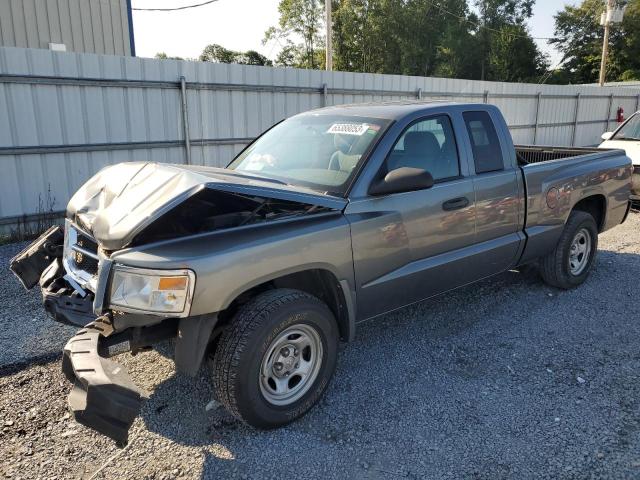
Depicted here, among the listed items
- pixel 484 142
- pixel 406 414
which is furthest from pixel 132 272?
pixel 484 142

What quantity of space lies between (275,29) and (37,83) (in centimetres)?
5206

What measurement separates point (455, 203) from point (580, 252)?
7.85 feet

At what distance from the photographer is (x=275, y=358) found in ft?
10.2

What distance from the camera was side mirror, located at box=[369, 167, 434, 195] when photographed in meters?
3.43

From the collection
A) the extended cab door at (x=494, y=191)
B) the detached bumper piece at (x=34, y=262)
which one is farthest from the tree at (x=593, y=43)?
the detached bumper piece at (x=34, y=262)

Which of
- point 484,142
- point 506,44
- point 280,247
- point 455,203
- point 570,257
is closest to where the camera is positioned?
point 280,247

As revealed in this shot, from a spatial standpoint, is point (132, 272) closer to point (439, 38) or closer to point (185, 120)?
point (185, 120)

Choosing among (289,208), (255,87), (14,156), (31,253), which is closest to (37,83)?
(14,156)

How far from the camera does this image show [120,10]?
1228 cm

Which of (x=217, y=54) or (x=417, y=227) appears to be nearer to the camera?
(x=417, y=227)

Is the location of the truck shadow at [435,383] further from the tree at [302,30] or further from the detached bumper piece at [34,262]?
the tree at [302,30]

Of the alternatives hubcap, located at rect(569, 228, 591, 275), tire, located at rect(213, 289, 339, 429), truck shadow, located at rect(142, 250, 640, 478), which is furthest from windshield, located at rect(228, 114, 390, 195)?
hubcap, located at rect(569, 228, 591, 275)

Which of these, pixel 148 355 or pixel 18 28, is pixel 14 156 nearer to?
pixel 148 355

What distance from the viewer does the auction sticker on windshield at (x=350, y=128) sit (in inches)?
151
